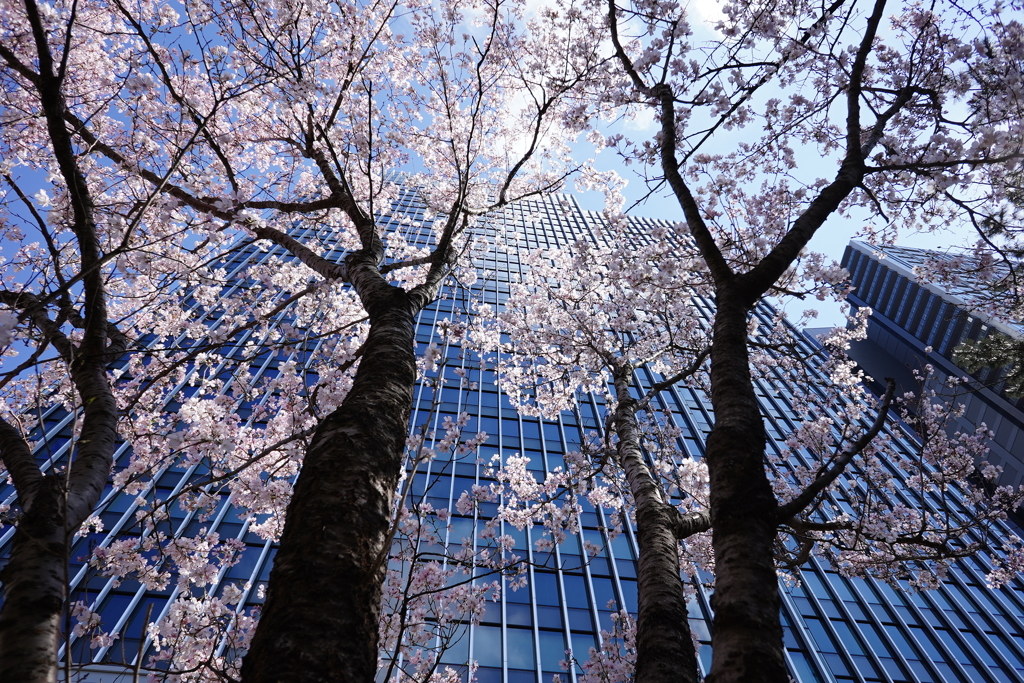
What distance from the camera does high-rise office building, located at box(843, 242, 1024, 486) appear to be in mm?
31531

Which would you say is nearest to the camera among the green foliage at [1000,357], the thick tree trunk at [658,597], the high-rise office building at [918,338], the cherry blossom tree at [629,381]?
the thick tree trunk at [658,597]

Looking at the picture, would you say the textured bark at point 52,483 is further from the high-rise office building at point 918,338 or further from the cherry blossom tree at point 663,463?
the high-rise office building at point 918,338

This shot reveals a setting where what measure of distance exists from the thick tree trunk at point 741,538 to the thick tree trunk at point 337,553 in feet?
4.20

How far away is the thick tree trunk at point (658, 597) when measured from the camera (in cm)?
300

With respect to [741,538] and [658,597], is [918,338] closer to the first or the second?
[658,597]

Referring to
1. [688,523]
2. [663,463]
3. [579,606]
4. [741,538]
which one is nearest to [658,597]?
[688,523]

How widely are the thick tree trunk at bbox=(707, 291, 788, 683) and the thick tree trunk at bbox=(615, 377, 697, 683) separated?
1276 mm

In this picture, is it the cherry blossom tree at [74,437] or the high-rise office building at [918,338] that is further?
the high-rise office building at [918,338]

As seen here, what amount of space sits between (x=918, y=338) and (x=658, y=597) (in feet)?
163

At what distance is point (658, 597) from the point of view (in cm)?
359

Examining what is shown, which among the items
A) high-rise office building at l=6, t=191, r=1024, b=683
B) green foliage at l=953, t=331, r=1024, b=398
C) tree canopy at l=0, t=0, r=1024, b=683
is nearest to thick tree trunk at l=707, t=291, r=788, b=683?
tree canopy at l=0, t=0, r=1024, b=683

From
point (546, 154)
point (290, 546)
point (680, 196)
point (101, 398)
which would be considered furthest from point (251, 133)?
point (290, 546)

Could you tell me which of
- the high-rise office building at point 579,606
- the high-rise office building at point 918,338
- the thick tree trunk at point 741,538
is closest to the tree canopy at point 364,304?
the thick tree trunk at point 741,538

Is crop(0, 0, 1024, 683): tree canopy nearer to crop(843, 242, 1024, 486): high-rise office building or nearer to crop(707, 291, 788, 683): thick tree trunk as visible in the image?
crop(707, 291, 788, 683): thick tree trunk
